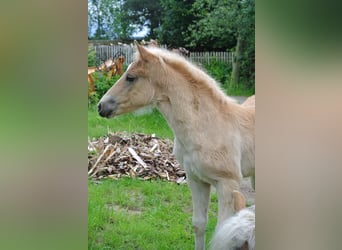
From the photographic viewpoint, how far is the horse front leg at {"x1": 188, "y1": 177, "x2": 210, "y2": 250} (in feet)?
5.55

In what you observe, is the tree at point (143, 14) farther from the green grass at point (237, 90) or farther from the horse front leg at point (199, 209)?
the horse front leg at point (199, 209)

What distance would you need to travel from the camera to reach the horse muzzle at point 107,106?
1634mm

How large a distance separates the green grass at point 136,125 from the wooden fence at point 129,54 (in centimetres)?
21

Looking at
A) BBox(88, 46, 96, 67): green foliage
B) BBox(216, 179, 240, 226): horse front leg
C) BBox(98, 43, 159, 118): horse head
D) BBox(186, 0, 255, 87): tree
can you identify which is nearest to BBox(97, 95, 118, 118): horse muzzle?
BBox(98, 43, 159, 118): horse head

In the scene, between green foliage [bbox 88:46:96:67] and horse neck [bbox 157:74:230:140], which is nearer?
green foliage [bbox 88:46:96:67]

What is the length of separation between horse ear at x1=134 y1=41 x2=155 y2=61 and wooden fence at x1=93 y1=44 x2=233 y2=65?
28mm

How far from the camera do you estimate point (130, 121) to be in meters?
1.70

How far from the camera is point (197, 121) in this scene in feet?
5.68

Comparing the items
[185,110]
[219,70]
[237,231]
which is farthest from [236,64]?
[237,231]

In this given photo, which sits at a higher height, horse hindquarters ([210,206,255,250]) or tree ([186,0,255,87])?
tree ([186,0,255,87])

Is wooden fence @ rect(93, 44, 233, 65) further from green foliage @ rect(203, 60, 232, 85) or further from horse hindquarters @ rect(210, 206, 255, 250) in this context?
horse hindquarters @ rect(210, 206, 255, 250)

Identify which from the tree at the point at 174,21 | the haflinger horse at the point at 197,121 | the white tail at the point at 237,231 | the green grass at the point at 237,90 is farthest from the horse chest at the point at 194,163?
the tree at the point at 174,21
